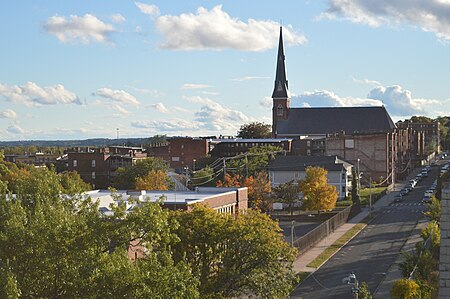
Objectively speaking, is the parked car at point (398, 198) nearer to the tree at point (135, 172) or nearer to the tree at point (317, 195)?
the tree at point (317, 195)

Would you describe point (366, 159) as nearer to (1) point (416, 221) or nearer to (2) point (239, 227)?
(1) point (416, 221)

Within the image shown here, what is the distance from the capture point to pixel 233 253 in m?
34.7

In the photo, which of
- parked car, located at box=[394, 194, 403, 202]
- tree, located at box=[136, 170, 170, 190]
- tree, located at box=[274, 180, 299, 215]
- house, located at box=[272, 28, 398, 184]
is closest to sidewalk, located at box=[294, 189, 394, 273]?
parked car, located at box=[394, 194, 403, 202]

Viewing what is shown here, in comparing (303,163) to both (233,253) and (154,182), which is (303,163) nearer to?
(154,182)

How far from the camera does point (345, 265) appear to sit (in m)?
55.4

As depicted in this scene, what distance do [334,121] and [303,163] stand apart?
53.2 m

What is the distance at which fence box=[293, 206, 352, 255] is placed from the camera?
60594mm

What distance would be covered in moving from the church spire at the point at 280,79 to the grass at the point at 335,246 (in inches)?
3394

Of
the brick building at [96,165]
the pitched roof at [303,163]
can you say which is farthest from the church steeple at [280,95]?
the pitched roof at [303,163]

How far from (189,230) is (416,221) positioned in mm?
49785

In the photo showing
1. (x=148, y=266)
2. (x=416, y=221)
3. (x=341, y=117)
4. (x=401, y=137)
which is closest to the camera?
(x=148, y=266)

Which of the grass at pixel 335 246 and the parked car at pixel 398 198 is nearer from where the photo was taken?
the grass at pixel 335 246

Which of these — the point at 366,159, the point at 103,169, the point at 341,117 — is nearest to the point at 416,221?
the point at 366,159

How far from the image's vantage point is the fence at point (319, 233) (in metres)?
60.6
